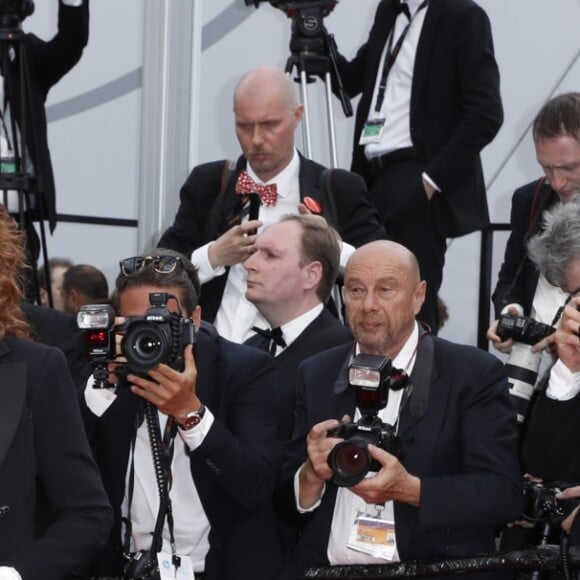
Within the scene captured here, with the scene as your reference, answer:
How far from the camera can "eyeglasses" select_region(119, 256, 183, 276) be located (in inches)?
132

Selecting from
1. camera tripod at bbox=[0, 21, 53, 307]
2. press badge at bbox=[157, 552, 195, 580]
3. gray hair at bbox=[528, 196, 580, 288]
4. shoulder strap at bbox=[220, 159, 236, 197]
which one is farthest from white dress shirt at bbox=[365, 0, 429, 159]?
press badge at bbox=[157, 552, 195, 580]

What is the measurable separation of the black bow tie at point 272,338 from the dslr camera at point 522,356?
679 millimetres

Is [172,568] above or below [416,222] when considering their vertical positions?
below

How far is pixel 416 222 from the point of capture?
4387 mm

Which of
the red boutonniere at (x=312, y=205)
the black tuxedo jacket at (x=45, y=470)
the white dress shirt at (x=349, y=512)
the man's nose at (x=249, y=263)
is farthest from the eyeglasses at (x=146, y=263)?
the black tuxedo jacket at (x=45, y=470)

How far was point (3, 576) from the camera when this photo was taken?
2.07 m

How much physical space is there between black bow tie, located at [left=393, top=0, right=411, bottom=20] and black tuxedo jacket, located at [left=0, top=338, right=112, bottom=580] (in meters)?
2.63

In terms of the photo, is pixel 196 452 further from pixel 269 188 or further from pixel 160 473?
pixel 269 188

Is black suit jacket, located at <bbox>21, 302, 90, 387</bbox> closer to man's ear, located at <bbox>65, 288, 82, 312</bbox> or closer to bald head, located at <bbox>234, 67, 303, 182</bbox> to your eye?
bald head, located at <bbox>234, 67, 303, 182</bbox>

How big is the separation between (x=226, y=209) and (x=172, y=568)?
1.49 meters

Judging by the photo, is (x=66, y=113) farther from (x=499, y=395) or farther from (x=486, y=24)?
(x=499, y=395)

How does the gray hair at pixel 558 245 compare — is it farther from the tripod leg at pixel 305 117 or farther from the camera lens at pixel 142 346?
the tripod leg at pixel 305 117

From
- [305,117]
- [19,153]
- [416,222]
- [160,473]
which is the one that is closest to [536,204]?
[416,222]

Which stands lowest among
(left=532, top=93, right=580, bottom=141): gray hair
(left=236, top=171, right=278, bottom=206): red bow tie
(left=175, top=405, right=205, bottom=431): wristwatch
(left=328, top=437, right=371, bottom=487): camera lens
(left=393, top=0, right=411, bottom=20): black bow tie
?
(left=328, top=437, right=371, bottom=487): camera lens
